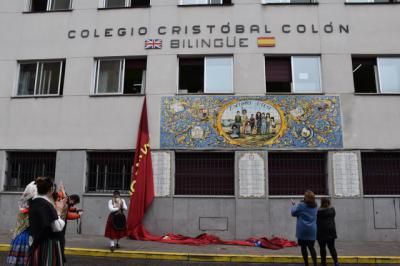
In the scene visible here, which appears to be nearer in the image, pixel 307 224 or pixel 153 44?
pixel 307 224

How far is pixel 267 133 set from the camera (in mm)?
12562

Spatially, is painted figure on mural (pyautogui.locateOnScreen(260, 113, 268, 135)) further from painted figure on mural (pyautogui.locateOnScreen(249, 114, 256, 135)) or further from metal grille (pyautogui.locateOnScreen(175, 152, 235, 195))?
metal grille (pyautogui.locateOnScreen(175, 152, 235, 195))

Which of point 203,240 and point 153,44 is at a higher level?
point 153,44

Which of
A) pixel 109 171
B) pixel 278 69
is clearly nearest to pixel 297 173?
pixel 278 69

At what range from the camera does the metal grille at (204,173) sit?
1264cm

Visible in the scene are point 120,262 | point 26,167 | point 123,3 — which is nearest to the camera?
point 120,262

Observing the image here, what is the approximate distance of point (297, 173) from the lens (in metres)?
12.6

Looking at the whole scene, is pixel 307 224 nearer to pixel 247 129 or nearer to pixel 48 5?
pixel 247 129

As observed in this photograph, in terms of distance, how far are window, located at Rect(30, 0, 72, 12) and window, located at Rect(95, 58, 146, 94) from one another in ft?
9.22

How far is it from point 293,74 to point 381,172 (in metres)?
4.30

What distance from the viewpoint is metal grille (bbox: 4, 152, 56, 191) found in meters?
13.4

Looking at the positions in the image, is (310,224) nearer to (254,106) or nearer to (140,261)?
(140,261)

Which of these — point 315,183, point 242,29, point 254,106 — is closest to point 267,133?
point 254,106

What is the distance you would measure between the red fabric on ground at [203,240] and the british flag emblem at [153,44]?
6131 millimetres
